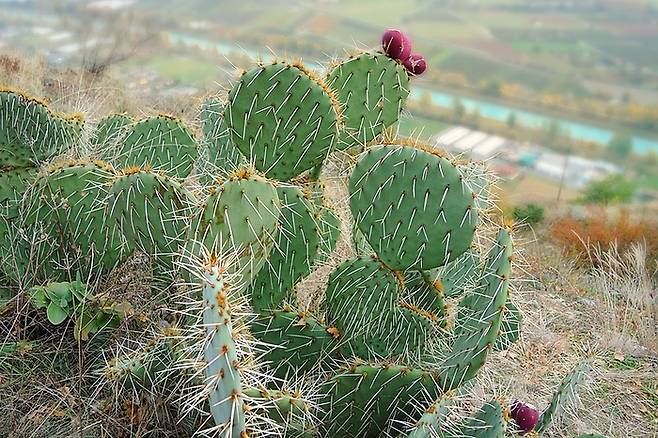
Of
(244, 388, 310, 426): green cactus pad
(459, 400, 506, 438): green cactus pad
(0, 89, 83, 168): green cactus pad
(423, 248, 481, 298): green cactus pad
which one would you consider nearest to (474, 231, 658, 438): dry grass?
(423, 248, 481, 298): green cactus pad

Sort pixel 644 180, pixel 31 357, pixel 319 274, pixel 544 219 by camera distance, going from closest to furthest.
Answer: pixel 31 357, pixel 319 274, pixel 544 219, pixel 644 180

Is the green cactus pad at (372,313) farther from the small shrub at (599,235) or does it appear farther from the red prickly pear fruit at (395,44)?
the small shrub at (599,235)

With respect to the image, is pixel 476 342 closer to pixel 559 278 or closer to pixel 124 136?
pixel 124 136

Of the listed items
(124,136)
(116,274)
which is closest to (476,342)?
(116,274)

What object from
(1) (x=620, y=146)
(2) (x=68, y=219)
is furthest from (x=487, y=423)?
(1) (x=620, y=146)

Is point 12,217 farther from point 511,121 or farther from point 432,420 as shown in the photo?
point 511,121

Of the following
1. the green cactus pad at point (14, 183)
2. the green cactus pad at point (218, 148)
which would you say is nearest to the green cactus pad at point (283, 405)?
the green cactus pad at point (218, 148)
